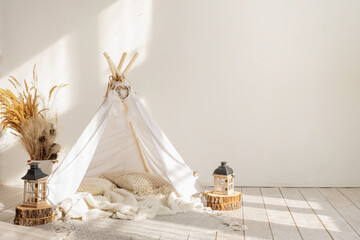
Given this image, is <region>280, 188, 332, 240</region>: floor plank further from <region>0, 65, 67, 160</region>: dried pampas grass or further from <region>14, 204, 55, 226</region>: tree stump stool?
<region>0, 65, 67, 160</region>: dried pampas grass

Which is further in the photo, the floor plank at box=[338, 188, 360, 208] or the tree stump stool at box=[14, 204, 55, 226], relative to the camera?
the floor plank at box=[338, 188, 360, 208]

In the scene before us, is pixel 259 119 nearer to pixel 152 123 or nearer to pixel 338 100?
pixel 338 100

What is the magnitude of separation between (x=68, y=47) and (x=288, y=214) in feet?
9.17

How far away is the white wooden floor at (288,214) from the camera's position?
2715 millimetres

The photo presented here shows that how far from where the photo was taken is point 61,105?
4.53m

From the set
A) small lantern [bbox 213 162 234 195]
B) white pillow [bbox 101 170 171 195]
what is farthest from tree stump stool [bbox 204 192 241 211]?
white pillow [bbox 101 170 171 195]

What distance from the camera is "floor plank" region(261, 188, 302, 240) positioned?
271 cm

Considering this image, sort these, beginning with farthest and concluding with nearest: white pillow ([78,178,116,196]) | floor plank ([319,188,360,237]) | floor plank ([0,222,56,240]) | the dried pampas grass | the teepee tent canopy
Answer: the dried pampas grass < white pillow ([78,178,116,196]) < the teepee tent canopy < floor plank ([319,188,360,237]) < floor plank ([0,222,56,240])

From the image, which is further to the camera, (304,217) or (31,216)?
(304,217)

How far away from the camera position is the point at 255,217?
312 centimetres

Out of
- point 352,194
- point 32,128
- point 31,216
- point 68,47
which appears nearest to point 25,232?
point 31,216

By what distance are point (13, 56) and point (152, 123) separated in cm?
200

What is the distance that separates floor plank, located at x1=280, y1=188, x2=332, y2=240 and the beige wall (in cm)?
50

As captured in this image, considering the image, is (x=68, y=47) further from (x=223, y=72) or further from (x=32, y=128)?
(x=223, y=72)
